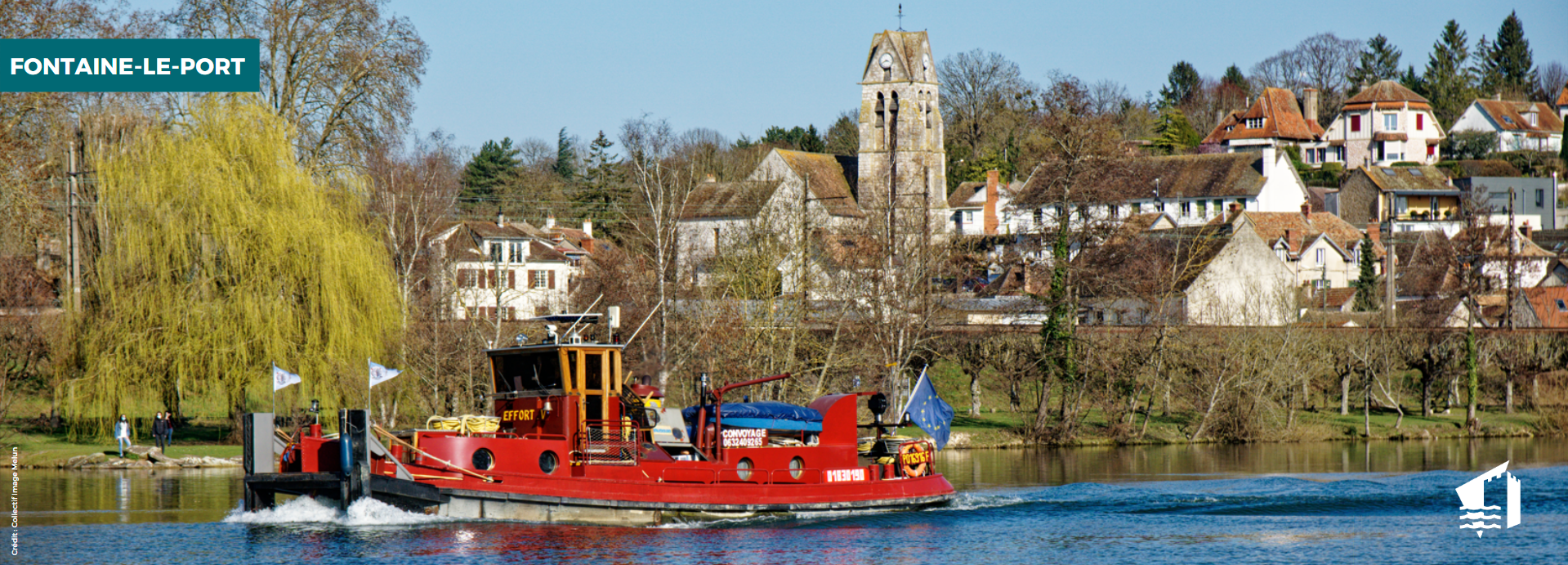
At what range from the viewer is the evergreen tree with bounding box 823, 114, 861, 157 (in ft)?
Result: 430

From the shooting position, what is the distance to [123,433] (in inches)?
1619

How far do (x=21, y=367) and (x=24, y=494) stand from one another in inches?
799

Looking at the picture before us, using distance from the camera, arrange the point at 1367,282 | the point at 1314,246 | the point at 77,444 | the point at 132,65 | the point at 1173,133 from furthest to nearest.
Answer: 1. the point at 1173,133
2. the point at 1314,246
3. the point at 1367,282
4. the point at 77,444
5. the point at 132,65

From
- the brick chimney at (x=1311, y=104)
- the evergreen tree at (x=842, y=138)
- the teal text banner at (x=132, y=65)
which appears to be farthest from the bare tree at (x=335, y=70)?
the brick chimney at (x=1311, y=104)

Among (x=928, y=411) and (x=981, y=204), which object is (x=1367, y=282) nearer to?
(x=981, y=204)

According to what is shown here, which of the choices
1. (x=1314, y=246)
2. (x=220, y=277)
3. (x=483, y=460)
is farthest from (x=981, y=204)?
(x=483, y=460)

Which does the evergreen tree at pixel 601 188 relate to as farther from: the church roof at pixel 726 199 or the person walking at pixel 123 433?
the person walking at pixel 123 433

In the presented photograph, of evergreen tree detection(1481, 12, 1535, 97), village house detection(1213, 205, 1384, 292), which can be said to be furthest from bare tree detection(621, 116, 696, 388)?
evergreen tree detection(1481, 12, 1535, 97)

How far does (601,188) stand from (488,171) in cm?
1426

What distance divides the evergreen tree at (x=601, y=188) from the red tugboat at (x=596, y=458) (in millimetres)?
70994

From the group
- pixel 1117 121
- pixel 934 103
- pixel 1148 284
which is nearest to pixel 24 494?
pixel 1148 284

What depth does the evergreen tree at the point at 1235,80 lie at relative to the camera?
6294 inches

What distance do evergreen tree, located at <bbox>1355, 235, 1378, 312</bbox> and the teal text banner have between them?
5912cm

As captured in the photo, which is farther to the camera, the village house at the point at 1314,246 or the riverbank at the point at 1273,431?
the village house at the point at 1314,246
